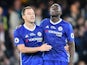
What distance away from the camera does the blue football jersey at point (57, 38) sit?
29.8 feet

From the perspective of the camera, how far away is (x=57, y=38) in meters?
9.10

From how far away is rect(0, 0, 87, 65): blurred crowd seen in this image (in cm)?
1462

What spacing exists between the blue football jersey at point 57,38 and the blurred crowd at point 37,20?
516cm

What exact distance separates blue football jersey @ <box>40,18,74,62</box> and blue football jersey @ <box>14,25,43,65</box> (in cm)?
14

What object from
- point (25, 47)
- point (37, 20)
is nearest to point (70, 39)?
point (25, 47)

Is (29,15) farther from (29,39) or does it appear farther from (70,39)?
(70,39)

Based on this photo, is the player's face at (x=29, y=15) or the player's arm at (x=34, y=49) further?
the player's face at (x=29, y=15)

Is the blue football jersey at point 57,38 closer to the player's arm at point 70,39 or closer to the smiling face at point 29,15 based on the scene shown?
the player's arm at point 70,39

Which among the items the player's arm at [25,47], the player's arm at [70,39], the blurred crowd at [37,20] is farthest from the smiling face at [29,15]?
the blurred crowd at [37,20]

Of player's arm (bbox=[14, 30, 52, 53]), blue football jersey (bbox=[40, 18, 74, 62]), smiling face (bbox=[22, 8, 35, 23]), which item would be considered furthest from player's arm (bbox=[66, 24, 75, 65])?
smiling face (bbox=[22, 8, 35, 23])

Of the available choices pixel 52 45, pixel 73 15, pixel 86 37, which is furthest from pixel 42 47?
pixel 73 15

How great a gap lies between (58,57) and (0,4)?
744cm

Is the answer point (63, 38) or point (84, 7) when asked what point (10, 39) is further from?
point (63, 38)

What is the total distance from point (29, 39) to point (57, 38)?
Answer: 1.67 ft
